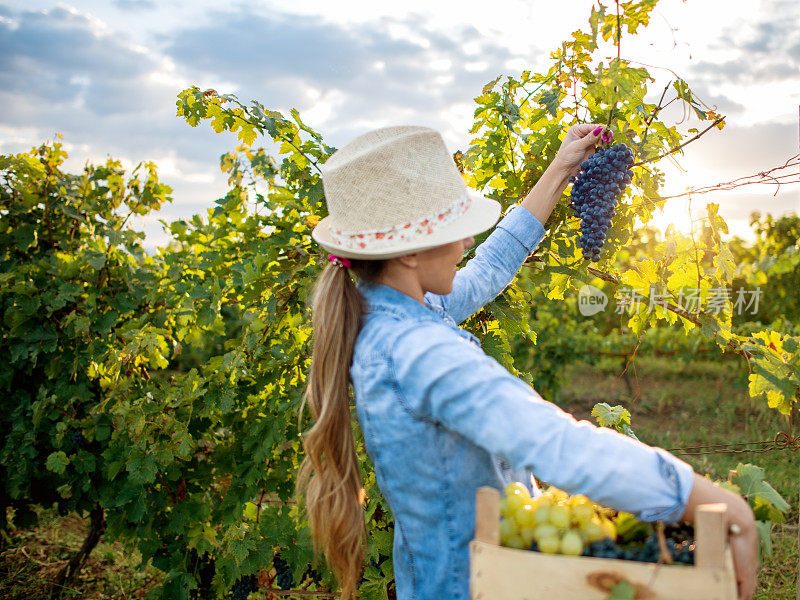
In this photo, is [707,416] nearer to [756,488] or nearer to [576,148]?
[576,148]

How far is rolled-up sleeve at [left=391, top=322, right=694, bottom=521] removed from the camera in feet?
3.63

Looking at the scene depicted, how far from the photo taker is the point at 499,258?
2.16 meters

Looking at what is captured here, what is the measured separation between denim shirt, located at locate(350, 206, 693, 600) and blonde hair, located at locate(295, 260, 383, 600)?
54 mm

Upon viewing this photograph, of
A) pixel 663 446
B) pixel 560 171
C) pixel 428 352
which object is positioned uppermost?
pixel 560 171

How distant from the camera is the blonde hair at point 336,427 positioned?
1500mm

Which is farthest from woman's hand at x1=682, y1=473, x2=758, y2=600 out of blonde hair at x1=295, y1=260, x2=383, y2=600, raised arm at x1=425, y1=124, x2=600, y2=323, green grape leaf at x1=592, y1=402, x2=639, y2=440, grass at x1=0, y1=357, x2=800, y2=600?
grass at x1=0, y1=357, x2=800, y2=600

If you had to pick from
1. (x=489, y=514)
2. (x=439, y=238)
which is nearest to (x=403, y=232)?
(x=439, y=238)

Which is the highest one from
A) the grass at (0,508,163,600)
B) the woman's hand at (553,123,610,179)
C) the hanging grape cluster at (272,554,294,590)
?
the woman's hand at (553,123,610,179)

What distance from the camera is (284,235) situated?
8.92 feet

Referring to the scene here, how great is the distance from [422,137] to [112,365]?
2.53m

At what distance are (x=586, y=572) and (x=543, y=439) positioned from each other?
0.24m

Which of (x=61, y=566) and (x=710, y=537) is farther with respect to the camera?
(x=61, y=566)

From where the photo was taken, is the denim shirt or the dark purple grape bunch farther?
the dark purple grape bunch

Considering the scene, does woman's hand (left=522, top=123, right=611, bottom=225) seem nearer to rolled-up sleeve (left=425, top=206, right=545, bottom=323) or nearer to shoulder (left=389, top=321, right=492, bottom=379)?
rolled-up sleeve (left=425, top=206, right=545, bottom=323)
